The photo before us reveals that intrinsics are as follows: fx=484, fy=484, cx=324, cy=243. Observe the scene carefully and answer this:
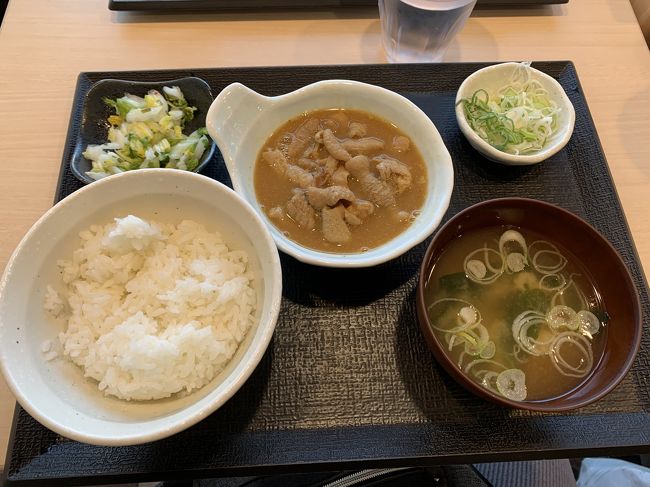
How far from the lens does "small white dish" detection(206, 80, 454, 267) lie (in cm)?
163

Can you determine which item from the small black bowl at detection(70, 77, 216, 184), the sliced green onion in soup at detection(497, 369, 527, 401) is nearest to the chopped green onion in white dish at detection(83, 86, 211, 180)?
the small black bowl at detection(70, 77, 216, 184)

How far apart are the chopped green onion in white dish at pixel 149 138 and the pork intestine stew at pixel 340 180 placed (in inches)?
12.0

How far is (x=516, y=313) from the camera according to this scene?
166cm

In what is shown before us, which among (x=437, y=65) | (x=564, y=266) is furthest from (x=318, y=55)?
(x=564, y=266)

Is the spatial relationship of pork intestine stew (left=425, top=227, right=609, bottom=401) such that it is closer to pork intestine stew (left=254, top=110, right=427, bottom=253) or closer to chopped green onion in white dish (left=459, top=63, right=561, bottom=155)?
pork intestine stew (left=254, top=110, right=427, bottom=253)

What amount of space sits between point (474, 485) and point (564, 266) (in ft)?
3.46

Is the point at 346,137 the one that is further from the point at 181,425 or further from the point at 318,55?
the point at 181,425

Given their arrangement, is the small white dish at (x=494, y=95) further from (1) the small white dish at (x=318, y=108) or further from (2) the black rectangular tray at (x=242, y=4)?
(2) the black rectangular tray at (x=242, y=4)

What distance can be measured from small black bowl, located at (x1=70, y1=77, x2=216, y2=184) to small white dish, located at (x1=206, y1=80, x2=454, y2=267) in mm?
307

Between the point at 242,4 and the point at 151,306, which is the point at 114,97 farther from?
the point at 151,306

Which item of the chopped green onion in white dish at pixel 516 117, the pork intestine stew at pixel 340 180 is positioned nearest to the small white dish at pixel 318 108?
the pork intestine stew at pixel 340 180

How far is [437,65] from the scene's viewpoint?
2.29 m

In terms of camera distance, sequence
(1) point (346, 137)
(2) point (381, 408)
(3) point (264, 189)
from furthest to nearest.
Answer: (1) point (346, 137) < (3) point (264, 189) < (2) point (381, 408)

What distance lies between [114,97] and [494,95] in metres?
1.65
